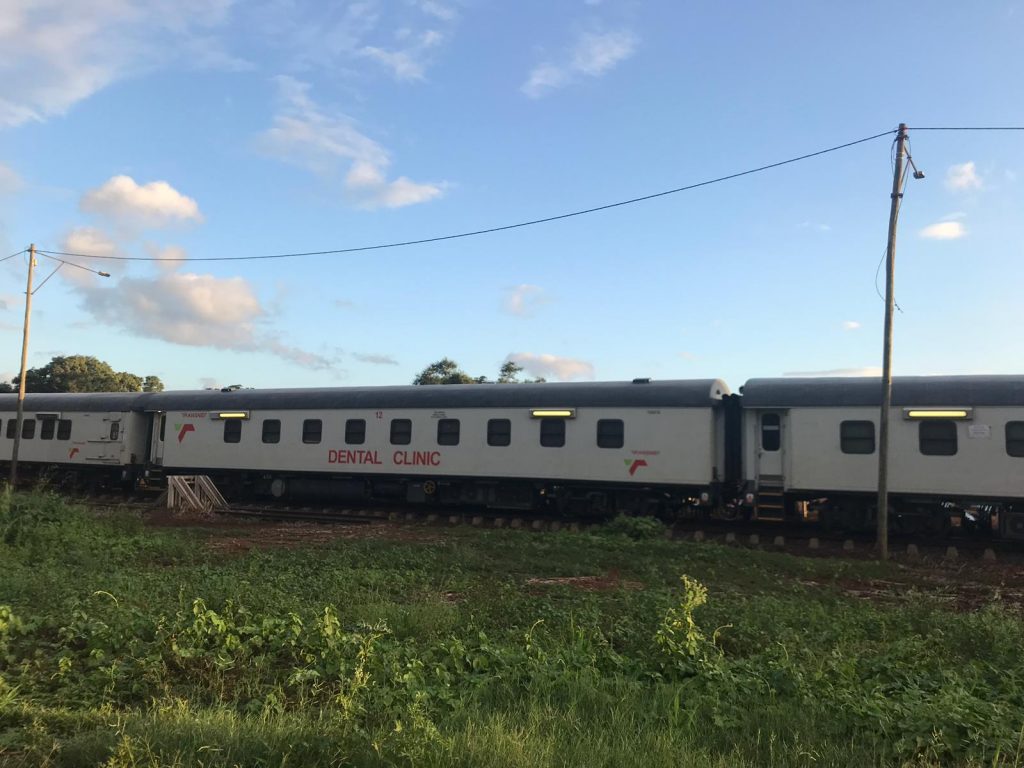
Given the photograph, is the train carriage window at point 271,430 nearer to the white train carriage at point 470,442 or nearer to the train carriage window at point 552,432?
the white train carriage at point 470,442

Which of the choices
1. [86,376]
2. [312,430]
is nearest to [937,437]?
[312,430]

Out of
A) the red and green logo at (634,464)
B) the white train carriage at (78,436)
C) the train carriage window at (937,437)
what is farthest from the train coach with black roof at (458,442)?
the train carriage window at (937,437)

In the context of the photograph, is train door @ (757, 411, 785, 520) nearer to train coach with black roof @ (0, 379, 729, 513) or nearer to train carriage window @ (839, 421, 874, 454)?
train coach with black roof @ (0, 379, 729, 513)

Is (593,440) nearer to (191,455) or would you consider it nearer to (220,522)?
(220,522)

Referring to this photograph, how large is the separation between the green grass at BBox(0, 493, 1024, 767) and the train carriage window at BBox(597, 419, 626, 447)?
6.77m

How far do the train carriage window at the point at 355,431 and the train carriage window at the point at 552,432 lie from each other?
5363 mm

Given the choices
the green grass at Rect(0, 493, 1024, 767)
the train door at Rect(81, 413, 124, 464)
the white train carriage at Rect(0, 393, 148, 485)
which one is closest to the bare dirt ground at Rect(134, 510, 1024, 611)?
the green grass at Rect(0, 493, 1024, 767)

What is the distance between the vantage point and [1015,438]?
14.0 m

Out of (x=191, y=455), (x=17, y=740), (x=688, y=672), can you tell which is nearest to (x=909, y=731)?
(x=688, y=672)

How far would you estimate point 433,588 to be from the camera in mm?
9289

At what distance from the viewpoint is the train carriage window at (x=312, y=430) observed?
811 inches

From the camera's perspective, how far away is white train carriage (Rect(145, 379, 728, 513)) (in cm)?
1647

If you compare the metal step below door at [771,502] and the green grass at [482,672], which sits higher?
the metal step below door at [771,502]

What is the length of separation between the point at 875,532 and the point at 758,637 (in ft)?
33.4
